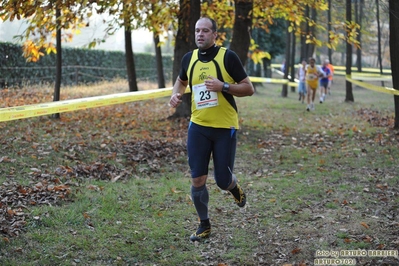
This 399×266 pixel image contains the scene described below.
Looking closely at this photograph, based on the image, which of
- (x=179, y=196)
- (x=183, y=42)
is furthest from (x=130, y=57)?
(x=179, y=196)

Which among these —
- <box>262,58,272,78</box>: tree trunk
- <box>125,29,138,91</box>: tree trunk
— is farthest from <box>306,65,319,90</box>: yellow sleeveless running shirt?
<box>262,58,272,78</box>: tree trunk

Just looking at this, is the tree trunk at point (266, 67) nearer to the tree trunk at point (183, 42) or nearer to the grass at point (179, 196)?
the tree trunk at point (183, 42)

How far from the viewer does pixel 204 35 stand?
607cm

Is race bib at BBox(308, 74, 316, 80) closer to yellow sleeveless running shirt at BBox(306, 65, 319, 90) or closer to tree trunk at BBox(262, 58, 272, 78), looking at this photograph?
yellow sleeveless running shirt at BBox(306, 65, 319, 90)

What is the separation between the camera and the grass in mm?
6066

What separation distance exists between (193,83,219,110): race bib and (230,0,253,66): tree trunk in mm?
9170

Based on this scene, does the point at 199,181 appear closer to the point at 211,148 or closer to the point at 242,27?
the point at 211,148

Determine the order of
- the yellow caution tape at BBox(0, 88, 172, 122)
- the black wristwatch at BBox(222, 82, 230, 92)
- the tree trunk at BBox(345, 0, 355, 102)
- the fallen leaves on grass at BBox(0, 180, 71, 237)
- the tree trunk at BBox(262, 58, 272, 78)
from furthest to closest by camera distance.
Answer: the tree trunk at BBox(262, 58, 272, 78) → the tree trunk at BBox(345, 0, 355, 102) → the yellow caution tape at BBox(0, 88, 172, 122) → the fallen leaves on grass at BBox(0, 180, 71, 237) → the black wristwatch at BBox(222, 82, 230, 92)

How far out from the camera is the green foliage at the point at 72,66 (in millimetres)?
21453

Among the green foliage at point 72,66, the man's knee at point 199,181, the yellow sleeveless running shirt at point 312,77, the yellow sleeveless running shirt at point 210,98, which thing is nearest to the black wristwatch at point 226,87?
the yellow sleeveless running shirt at point 210,98

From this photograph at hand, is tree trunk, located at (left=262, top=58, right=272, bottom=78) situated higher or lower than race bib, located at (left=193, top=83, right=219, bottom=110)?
lower

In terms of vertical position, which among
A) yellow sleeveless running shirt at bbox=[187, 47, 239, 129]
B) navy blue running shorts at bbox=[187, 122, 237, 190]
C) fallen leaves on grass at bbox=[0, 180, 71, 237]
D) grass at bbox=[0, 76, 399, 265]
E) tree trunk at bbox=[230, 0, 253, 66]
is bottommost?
grass at bbox=[0, 76, 399, 265]

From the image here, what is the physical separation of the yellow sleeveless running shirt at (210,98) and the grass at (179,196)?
55.1 inches

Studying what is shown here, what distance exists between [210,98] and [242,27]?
31.6 feet
